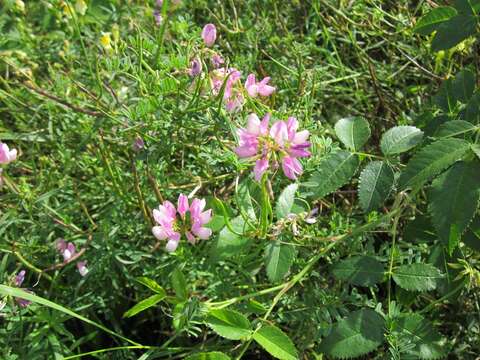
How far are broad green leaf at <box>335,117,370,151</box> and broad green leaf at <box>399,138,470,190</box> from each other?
0.47ft

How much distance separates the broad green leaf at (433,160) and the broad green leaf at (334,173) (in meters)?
0.12

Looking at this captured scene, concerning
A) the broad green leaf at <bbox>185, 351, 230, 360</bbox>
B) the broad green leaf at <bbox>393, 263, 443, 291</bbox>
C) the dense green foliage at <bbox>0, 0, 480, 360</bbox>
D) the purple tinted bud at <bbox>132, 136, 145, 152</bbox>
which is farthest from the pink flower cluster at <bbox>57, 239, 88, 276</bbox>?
the broad green leaf at <bbox>393, 263, 443, 291</bbox>

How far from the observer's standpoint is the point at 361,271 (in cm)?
132

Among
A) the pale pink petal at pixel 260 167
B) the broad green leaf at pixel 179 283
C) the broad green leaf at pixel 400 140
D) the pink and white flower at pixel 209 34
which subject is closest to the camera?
the pale pink petal at pixel 260 167

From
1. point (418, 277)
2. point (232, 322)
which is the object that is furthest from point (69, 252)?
point (418, 277)

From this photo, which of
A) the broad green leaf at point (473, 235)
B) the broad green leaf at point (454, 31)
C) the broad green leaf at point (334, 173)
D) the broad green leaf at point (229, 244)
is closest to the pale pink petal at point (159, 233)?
the broad green leaf at point (229, 244)

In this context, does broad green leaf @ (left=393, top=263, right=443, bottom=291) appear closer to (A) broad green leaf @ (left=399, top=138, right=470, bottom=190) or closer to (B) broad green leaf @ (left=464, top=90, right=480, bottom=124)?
(A) broad green leaf @ (left=399, top=138, right=470, bottom=190)

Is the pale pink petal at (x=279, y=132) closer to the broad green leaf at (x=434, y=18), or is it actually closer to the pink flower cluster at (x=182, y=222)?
the pink flower cluster at (x=182, y=222)

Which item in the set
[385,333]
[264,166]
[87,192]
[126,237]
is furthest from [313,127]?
[87,192]

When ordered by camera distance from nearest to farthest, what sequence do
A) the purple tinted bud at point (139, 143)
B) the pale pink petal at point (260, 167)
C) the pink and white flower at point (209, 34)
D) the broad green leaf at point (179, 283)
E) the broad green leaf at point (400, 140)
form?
the pale pink petal at point (260, 167), the broad green leaf at point (179, 283), the broad green leaf at point (400, 140), the pink and white flower at point (209, 34), the purple tinted bud at point (139, 143)

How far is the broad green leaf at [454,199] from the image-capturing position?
45.3 inches

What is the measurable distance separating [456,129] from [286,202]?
0.37 meters

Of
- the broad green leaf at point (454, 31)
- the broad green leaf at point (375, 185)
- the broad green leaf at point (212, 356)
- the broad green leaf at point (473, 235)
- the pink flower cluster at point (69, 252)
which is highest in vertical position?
the broad green leaf at point (454, 31)

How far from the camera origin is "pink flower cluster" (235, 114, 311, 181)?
3.60 feet
